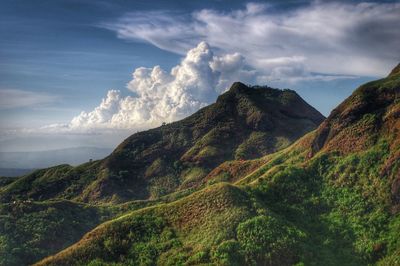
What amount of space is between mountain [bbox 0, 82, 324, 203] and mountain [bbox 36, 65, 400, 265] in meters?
51.2

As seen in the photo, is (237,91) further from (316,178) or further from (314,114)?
(316,178)

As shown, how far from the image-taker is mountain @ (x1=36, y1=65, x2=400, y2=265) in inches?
1668

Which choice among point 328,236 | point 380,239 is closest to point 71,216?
point 328,236

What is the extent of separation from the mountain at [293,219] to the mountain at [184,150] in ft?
168

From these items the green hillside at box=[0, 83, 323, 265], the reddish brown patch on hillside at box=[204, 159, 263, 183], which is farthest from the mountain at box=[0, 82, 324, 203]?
the reddish brown patch on hillside at box=[204, 159, 263, 183]

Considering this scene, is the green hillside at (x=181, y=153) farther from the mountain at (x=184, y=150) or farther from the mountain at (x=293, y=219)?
the mountain at (x=293, y=219)

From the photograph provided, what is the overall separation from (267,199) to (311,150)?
1380cm

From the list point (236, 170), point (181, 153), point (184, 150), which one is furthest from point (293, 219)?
point (184, 150)

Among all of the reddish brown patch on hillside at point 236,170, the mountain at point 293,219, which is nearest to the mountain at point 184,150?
the reddish brown patch on hillside at point 236,170

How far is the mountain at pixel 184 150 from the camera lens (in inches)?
4387

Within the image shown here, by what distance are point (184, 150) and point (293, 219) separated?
254 ft

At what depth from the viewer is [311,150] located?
6212 cm

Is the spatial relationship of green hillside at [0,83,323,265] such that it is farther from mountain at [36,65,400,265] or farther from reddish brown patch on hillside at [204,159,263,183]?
mountain at [36,65,400,265]

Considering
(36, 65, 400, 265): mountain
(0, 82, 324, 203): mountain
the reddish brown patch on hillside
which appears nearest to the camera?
(36, 65, 400, 265): mountain
